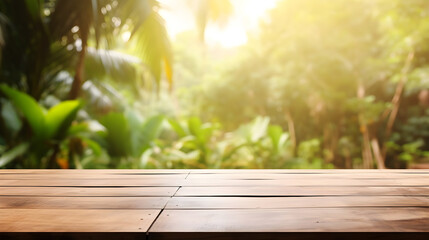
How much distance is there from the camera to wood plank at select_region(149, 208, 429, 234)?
649mm

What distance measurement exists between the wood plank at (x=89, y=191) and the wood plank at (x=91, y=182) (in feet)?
0.15

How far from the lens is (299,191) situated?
0.96m

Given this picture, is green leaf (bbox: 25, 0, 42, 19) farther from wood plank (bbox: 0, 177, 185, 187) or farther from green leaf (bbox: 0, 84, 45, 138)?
wood plank (bbox: 0, 177, 185, 187)

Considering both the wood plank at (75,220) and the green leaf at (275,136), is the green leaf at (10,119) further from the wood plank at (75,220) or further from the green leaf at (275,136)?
the green leaf at (275,136)

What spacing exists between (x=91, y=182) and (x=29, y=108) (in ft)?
6.29

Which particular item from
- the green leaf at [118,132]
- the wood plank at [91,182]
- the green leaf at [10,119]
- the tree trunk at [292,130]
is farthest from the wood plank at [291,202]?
the tree trunk at [292,130]

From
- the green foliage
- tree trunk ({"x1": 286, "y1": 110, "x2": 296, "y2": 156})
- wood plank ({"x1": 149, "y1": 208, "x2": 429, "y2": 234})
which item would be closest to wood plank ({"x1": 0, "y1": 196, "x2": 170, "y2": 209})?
wood plank ({"x1": 149, "y1": 208, "x2": 429, "y2": 234})

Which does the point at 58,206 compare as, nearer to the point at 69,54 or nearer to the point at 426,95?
the point at 69,54

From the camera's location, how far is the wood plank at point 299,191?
36.7 inches

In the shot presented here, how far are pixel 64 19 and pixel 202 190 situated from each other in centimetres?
307
